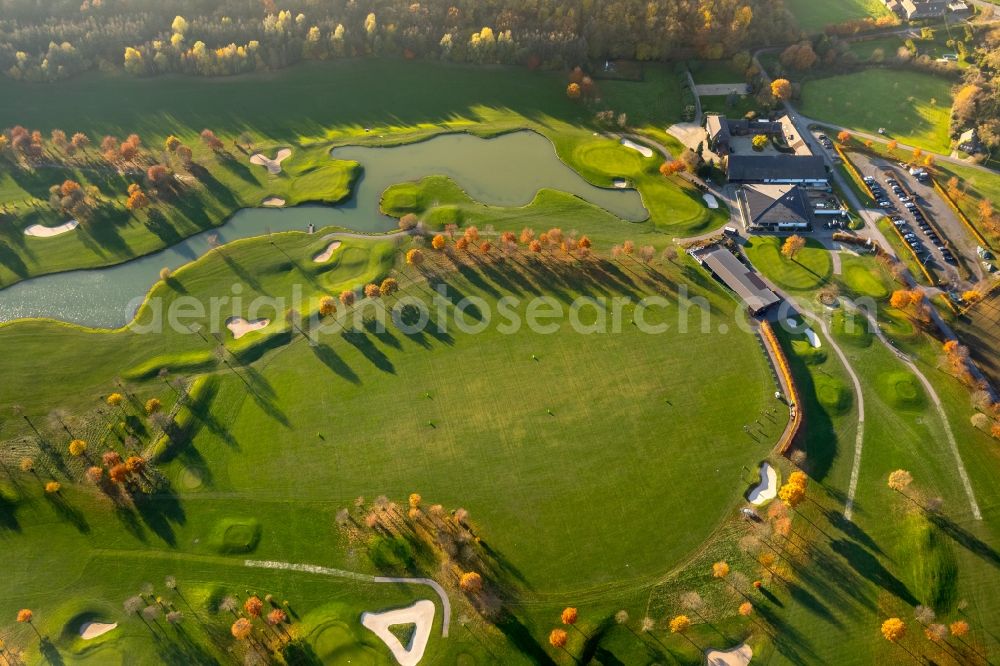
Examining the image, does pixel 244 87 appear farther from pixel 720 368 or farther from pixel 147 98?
pixel 720 368

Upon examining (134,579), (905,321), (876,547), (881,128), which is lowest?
(134,579)

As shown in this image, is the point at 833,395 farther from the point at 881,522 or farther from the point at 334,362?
the point at 334,362

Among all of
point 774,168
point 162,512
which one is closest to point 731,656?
point 162,512

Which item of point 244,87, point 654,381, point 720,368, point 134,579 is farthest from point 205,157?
point 720,368

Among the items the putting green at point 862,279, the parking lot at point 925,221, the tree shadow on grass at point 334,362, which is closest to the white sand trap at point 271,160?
the tree shadow on grass at point 334,362

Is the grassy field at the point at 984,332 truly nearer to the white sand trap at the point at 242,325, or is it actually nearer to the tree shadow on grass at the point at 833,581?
the tree shadow on grass at the point at 833,581
